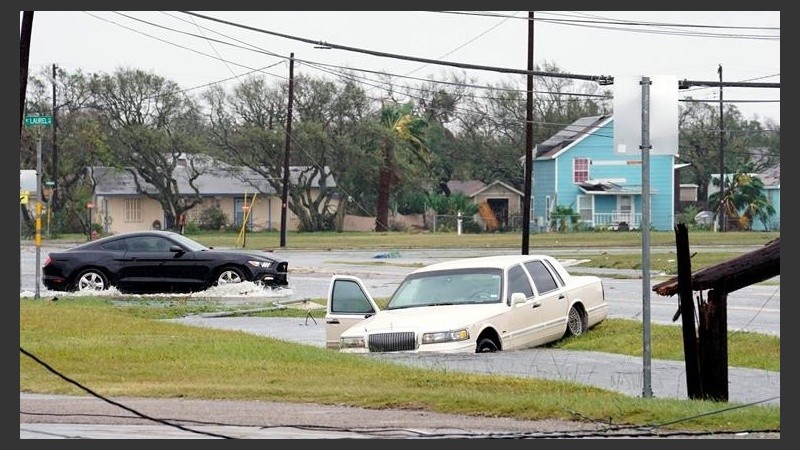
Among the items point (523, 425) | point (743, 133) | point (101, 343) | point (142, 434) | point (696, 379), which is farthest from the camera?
point (743, 133)

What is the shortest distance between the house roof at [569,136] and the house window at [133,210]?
23446 millimetres

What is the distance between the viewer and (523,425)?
11391 millimetres

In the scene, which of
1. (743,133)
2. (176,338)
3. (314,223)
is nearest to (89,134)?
(314,223)

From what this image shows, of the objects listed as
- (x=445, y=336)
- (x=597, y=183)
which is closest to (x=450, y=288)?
(x=445, y=336)

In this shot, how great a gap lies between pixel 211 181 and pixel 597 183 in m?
22.8

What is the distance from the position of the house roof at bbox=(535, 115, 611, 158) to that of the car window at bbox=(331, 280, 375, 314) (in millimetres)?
57066

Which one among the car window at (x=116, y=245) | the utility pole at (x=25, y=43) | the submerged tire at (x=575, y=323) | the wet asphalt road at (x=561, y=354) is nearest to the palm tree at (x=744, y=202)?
the wet asphalt road at (x=561, y=354)

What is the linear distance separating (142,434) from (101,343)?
710cm

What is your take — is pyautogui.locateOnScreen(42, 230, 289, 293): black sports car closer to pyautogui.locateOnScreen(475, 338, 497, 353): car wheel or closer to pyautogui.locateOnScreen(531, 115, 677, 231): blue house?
pyautogui.locateOnScreen(475, 338, 497, 353): car wheel

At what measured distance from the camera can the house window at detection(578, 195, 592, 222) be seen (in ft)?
255

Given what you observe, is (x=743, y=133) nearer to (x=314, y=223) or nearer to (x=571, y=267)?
(x=314, y=223)

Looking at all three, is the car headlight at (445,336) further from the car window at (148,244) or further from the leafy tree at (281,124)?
the leafy tree at (281,124)

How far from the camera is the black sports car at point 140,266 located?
2834cm

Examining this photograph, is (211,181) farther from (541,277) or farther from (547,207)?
(541,277)
